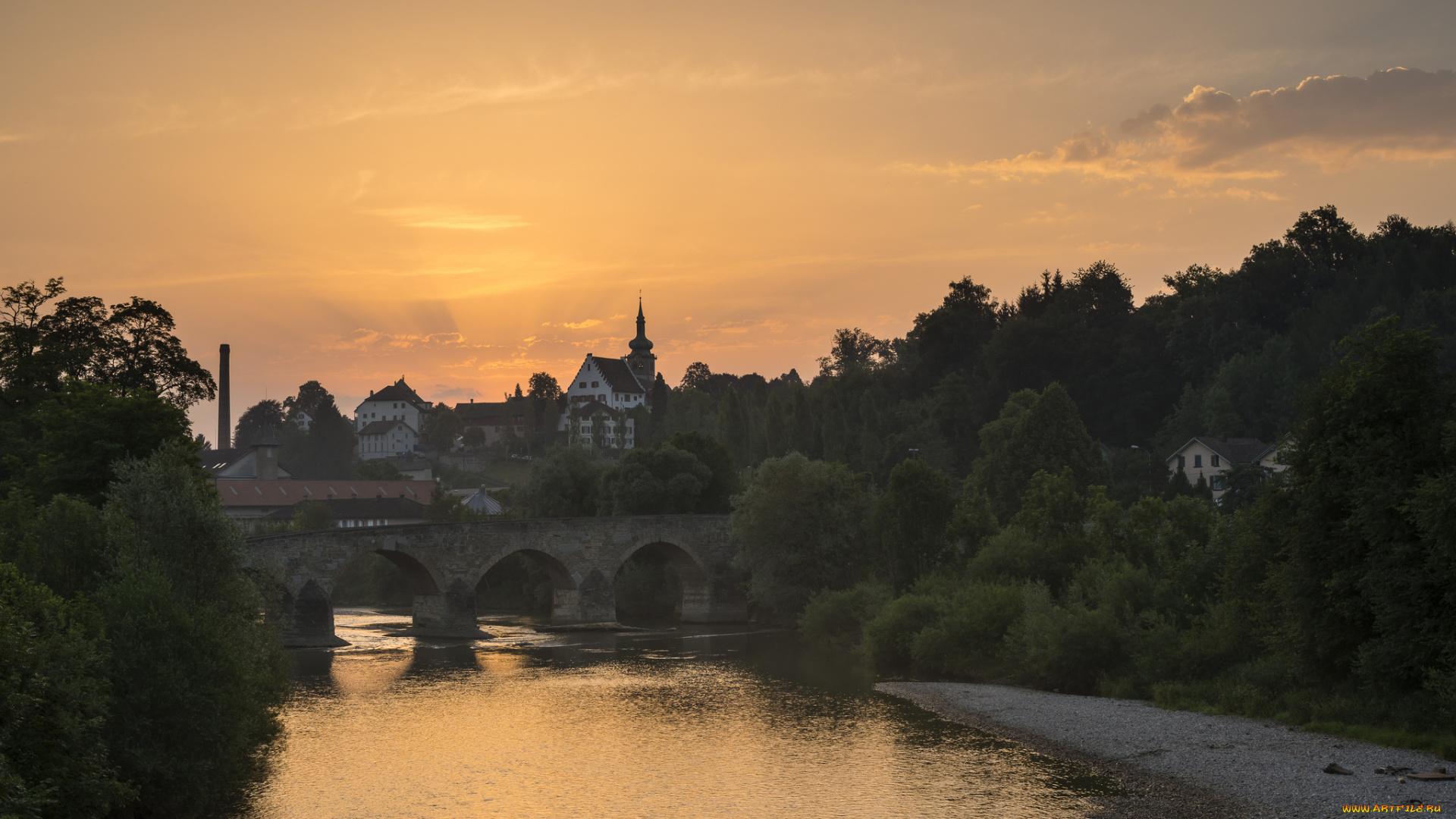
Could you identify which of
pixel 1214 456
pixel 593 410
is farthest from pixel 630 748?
pixel 593 410

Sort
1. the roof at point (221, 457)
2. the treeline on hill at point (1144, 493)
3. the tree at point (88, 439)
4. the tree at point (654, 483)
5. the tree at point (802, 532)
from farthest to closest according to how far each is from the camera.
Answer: the roof at point (221, 457), the tree at point (654, 483), the tree at point (802, 532), the tree at point (88, 439), the treeline on hill at point (1144, 493)

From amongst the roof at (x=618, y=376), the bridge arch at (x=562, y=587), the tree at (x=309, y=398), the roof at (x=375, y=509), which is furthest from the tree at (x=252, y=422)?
the bridge arch at (x=562, y=587)

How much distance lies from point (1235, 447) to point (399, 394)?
138 meters

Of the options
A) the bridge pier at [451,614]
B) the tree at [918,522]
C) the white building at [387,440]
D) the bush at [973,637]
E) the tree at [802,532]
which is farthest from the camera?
the white building at [387,440]

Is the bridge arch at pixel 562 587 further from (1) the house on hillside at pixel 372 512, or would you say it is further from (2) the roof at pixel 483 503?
(2) the roof at pixel 483 503

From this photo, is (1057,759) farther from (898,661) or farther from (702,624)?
(702,624)

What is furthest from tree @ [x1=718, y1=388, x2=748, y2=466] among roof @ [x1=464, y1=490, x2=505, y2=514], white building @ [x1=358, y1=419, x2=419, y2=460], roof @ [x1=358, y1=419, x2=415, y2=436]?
roof @ [x1=358, y1=419, x2=415, y2=436]

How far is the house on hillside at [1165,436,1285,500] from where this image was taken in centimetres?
7575

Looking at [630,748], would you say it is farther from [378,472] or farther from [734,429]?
[378,472]

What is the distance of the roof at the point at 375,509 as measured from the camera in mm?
94250

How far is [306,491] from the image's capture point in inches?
4218

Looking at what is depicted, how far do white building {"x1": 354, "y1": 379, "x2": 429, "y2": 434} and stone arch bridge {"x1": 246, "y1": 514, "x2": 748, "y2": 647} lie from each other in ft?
420

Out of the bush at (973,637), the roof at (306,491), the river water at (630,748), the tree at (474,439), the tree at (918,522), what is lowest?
the river water at (630,748)

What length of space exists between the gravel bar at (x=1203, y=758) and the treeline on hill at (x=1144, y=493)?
1.39 meters
